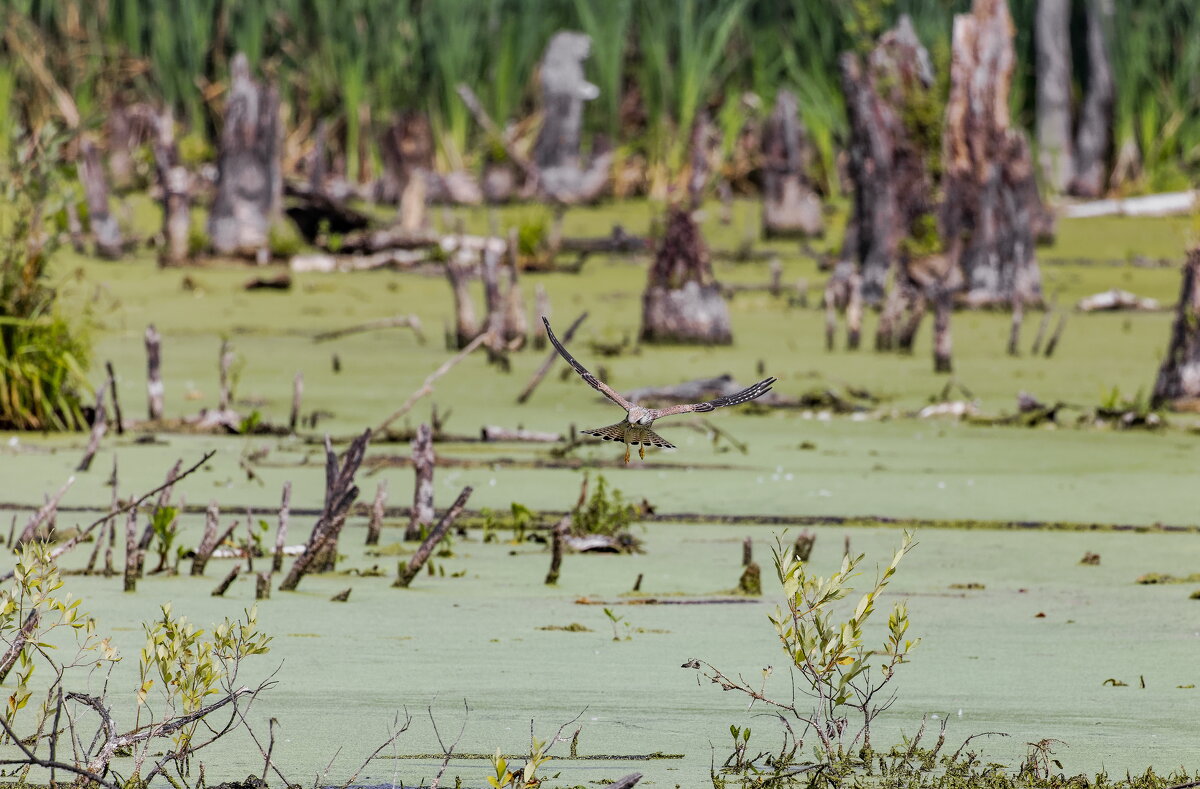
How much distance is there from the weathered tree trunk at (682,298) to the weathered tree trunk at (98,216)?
5.36 m

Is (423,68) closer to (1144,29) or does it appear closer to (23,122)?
(23,122)

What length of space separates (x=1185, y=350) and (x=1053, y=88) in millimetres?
10799

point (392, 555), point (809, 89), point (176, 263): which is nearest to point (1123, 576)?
point (392, 555)

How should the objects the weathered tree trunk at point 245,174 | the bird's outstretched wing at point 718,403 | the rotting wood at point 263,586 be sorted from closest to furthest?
1. the bird's outstretched wing at point 718,403
2. the rotting wood at point 263,586
3. the weathered tree trunk at point 245,174

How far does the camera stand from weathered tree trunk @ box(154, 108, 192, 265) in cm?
1664

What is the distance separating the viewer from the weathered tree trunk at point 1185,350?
32.0ft

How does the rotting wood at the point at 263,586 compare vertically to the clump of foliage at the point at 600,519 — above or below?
above

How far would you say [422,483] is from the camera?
6.16m

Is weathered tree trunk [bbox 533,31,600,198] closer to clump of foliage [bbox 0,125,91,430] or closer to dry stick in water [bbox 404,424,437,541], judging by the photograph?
clump of foliage [bbox 0,125,91,430]

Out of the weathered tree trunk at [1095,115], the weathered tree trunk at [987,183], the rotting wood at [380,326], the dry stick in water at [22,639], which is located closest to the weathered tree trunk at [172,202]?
the rotting wood at [380,326]

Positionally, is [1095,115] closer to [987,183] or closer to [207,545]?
[987,183]

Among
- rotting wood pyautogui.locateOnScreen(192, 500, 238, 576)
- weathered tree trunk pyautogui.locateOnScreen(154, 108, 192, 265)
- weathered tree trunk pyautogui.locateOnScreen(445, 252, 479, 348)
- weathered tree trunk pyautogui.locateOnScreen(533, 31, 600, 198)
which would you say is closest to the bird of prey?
rotting wood pyautogui.locateOnScreen(192, 500, 238, 576)

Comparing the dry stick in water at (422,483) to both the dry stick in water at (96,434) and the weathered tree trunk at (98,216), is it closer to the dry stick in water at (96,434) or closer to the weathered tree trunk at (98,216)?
the dry stick in water at (96,434)

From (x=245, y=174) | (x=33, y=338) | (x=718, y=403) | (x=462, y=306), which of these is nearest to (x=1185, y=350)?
(x=462, y=306)
